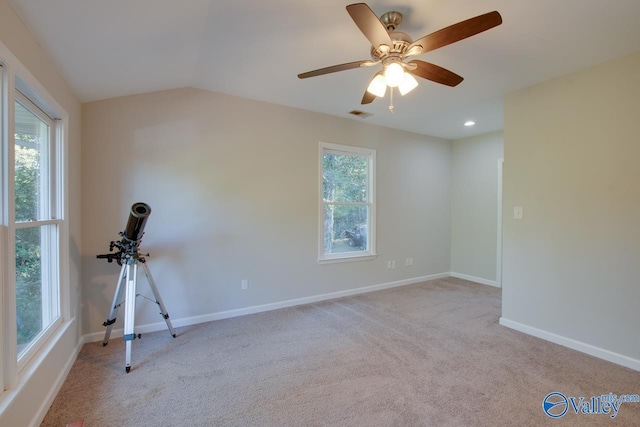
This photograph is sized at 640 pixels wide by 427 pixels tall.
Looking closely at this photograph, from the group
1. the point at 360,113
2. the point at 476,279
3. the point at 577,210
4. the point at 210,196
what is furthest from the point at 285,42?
the point at 476,279

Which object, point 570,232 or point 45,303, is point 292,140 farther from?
point 570,232

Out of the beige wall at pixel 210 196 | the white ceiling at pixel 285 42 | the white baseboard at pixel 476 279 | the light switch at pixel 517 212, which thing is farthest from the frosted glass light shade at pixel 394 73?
the white baseboard at pixel 476 279

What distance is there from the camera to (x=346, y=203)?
429cm

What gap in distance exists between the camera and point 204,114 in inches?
128

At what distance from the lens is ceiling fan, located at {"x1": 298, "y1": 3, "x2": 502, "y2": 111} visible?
4.70 ft

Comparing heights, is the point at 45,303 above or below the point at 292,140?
below

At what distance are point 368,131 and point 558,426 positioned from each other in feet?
12.3

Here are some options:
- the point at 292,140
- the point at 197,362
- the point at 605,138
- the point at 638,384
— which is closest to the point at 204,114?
the point at 292,140

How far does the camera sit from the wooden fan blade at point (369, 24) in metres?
1.37

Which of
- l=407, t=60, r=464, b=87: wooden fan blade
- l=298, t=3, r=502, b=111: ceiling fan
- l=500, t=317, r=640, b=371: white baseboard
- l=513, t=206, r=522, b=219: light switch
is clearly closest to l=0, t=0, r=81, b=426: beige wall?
l=298, t=3, r=502, b=111: ceiling fan

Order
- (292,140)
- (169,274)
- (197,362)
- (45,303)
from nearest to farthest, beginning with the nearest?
(45,303) < (197,362) < (169,274) < (292,140)

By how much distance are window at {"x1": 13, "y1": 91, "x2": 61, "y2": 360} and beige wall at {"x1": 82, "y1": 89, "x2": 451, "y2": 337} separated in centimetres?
58

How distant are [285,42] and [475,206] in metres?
4.24

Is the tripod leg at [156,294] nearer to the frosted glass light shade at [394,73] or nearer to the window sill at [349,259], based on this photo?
the window sill at [349,259]
